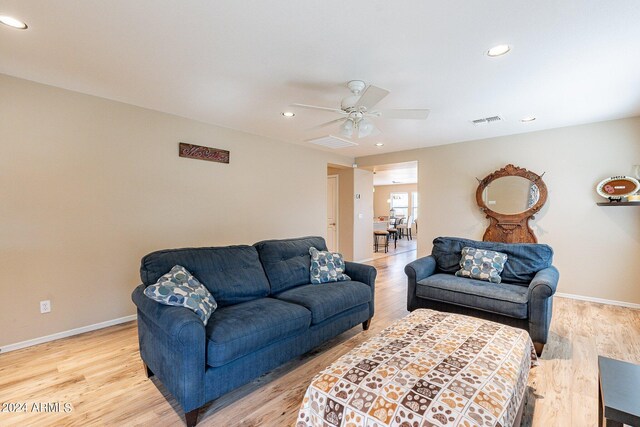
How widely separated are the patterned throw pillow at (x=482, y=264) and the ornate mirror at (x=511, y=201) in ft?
5.65

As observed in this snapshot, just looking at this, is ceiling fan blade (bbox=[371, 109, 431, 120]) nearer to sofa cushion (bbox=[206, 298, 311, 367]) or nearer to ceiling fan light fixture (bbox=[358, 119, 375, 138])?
ceiling fan light fixture (bbox=[358, 119, 375, 138])

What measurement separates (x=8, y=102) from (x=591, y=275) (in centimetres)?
720

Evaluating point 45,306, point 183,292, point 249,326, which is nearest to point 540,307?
point 249,326

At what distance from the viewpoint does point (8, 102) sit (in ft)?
8.73

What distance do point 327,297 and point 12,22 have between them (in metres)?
3.03

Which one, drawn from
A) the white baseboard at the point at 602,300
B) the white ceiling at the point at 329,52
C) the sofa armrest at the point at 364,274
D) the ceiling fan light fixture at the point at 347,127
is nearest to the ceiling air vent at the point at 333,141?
the white ceiling at the point at 329,52

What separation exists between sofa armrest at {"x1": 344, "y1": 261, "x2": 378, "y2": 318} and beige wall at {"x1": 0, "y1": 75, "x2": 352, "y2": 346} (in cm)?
197

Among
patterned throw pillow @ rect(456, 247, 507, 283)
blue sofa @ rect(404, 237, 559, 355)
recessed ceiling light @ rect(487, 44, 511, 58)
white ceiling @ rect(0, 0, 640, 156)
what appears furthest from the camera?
patterned throw pillow @ rect(456, 247, 507, 283)

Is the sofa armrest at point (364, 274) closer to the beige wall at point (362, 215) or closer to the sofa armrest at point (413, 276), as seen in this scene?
the sofa armrest at point (413, 276)

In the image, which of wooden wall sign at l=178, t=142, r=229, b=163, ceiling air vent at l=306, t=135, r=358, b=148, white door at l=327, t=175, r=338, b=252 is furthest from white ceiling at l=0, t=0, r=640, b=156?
white door at l=327, t=175, r=338, b=252

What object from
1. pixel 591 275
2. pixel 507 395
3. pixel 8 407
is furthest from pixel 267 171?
pixel 591 275

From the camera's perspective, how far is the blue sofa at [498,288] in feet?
8.43

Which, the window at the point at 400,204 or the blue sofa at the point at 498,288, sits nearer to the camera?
the blue sofa at the point at 498,288

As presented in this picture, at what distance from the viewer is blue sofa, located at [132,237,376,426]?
173 cm
